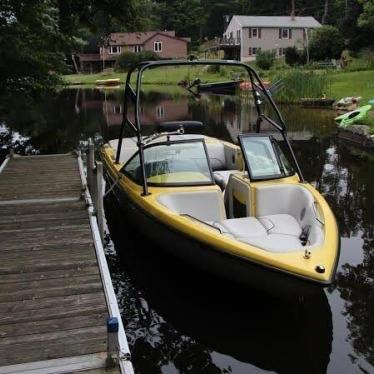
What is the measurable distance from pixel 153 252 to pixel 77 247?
5.50ft

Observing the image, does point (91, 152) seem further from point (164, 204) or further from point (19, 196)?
point (164, 204)

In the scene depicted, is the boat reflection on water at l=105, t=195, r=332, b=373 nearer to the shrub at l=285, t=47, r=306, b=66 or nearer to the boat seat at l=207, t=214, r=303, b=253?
the boat seat at l=207, t=214, r=303, b=253

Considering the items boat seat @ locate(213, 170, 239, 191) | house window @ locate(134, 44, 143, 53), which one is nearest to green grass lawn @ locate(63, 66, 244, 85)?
house window @ locate(134, 44, 143, 53)

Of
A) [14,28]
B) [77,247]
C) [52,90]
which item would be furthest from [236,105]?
[77,247]

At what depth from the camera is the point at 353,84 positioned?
3055 cm

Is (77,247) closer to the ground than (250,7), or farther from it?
closer to the ground

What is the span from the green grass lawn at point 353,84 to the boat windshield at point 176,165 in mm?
18211

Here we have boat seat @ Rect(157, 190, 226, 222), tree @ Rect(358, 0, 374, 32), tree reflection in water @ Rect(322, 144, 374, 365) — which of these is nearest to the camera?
tree reflection in water @ Rect(322, 144, 374, 365)

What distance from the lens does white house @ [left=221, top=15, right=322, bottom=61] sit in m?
64.3

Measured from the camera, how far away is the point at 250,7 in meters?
86.1

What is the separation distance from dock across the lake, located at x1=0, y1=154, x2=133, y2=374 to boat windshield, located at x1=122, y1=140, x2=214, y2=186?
42.9 inches

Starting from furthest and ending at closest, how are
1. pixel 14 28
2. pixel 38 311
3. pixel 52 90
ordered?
pixel 52 90
pixel 14 28
pixel 38 311

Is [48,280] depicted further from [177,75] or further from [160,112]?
[177,75]

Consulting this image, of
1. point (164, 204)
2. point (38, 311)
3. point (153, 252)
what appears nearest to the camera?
point (38, 311)
